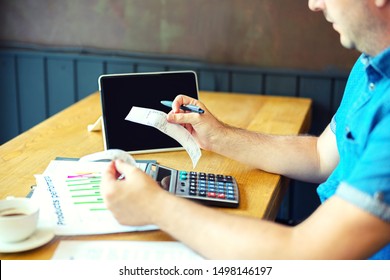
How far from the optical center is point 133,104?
178 centimetres

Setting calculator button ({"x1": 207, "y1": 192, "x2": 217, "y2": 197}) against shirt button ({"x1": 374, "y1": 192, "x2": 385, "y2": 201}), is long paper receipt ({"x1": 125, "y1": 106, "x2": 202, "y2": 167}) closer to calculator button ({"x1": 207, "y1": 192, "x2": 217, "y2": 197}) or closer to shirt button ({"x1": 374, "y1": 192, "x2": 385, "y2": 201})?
calculator button ({"x1": 207, "y1": 192, "x2": 217, "y2": 197})

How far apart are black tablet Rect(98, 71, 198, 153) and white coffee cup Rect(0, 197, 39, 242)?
532 mm

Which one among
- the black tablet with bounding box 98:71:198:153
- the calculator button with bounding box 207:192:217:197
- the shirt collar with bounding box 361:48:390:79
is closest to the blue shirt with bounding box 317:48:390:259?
the shirt collar with bounding box 361:48:390:79

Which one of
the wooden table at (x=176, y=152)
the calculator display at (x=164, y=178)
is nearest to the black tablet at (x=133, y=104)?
the wooden table at (x=176, y=152)

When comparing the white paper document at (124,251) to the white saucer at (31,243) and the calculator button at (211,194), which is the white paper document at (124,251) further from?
the calculator button at (211,194)

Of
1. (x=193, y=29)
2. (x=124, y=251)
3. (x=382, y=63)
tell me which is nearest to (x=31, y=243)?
(x=124, y=251)

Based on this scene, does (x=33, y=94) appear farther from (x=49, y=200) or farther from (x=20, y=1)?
(x=49, y=200)

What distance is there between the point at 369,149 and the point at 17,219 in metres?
0.65

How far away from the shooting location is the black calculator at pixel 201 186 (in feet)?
4.53

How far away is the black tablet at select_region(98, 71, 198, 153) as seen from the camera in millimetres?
1752

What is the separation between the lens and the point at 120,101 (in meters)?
1.76

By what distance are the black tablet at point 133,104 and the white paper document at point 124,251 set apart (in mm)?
571

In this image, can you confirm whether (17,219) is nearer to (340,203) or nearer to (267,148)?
(340,203)

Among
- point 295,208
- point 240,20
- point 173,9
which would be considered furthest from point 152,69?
point 295,208
